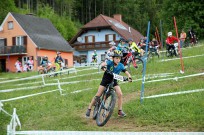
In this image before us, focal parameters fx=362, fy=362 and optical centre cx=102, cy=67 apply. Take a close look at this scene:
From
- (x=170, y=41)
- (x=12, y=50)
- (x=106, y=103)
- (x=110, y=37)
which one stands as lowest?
(x=106, y=103)

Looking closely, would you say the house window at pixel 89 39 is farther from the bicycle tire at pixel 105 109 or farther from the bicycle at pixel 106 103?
the bicycle tire at pixel 105 109

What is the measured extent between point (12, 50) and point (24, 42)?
1.97 meters

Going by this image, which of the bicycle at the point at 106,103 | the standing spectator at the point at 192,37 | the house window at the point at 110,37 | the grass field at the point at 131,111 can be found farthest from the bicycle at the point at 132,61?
the house window at the point at 110,37

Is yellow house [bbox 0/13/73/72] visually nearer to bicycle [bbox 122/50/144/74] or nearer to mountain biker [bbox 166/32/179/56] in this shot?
→ mountain biker [bbox 166/32/179/56]

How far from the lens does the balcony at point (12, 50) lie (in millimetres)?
47656

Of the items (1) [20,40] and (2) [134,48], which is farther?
(1) [20,40]

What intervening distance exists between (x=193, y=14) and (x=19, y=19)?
23023mm

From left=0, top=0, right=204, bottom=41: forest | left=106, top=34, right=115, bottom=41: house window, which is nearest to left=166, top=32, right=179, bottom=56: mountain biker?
left=106, top=34, right=115, bottom=41: house window

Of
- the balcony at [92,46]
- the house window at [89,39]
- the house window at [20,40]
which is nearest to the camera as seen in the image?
the house window at [20,40]

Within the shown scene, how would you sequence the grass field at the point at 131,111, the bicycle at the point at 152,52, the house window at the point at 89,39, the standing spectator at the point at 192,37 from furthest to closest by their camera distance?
the house window at the point at 89,39 < the standing spectator at the point at 192,37 < the bicycle at the point at 152,52 < the grass field at the point at 131,111

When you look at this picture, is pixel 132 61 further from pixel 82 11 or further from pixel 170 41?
pixel 82 11

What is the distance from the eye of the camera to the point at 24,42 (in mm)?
48000

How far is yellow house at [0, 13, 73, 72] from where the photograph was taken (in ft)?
156

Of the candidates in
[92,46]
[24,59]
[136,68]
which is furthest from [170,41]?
[92,46]
